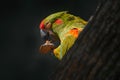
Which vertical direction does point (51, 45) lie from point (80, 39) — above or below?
below

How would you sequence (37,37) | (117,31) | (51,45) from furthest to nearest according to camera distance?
1. (37,37)
2. (51,45)
3. (117,31)

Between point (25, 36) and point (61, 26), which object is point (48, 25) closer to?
point (61, 26)

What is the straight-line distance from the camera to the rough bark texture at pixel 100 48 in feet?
4.04

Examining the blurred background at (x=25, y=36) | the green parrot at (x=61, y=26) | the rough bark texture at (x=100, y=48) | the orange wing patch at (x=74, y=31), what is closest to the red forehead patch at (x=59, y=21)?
the green parrot at (x=61, y=26)

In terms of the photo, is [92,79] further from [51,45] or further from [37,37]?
[37,37]

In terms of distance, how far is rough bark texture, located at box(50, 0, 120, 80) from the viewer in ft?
4.04

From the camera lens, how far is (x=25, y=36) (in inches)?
189

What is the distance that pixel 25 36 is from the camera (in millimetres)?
4789

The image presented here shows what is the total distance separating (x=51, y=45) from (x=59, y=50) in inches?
6.8

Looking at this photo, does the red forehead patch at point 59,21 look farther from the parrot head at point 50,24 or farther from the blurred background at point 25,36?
the blurred background at point 25,36

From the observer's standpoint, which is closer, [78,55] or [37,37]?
[78,55]

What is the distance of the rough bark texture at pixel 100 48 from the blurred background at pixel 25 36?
338cm

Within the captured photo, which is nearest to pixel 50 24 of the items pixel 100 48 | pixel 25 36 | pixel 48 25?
pixel 48 25

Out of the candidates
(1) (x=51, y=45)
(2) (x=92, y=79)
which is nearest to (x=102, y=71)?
(2) (x=92, y=79)
